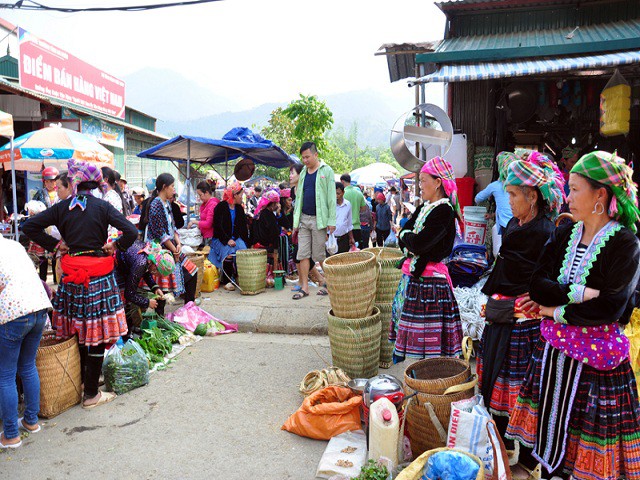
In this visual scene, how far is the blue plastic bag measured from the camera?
256 cm

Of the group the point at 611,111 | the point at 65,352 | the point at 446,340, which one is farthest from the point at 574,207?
the point at 611,111

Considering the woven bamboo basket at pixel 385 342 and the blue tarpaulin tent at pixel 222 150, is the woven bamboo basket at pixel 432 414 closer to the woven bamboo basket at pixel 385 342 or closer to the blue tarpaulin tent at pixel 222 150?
the woven bamboo basket at pixel 385 342

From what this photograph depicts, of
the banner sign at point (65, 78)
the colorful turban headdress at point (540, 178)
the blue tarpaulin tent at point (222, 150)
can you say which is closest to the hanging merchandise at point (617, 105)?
the colorful turban headdress at point (540, 178)

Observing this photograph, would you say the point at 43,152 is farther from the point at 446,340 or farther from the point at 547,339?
the point at 547,339

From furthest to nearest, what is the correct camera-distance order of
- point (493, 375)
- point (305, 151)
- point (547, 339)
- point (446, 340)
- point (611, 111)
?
point (305, 151)
point (611, 111)
point (446, 340)
point (493, 375)
point (547, 339)

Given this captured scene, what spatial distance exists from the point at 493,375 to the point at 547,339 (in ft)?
1.80

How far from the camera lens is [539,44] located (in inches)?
255

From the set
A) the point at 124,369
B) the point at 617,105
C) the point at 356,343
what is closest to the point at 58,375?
the point at 124,369

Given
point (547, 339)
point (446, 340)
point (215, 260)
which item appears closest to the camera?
point (547, 339)

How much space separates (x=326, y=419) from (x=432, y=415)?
904 millimetres

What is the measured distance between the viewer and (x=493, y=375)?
10.4ft

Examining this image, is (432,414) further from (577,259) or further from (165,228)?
(165,228)

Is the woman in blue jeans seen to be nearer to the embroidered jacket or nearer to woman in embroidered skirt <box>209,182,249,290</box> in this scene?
the embroidered jacket

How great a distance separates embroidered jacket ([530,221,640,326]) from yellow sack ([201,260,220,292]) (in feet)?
20.2
